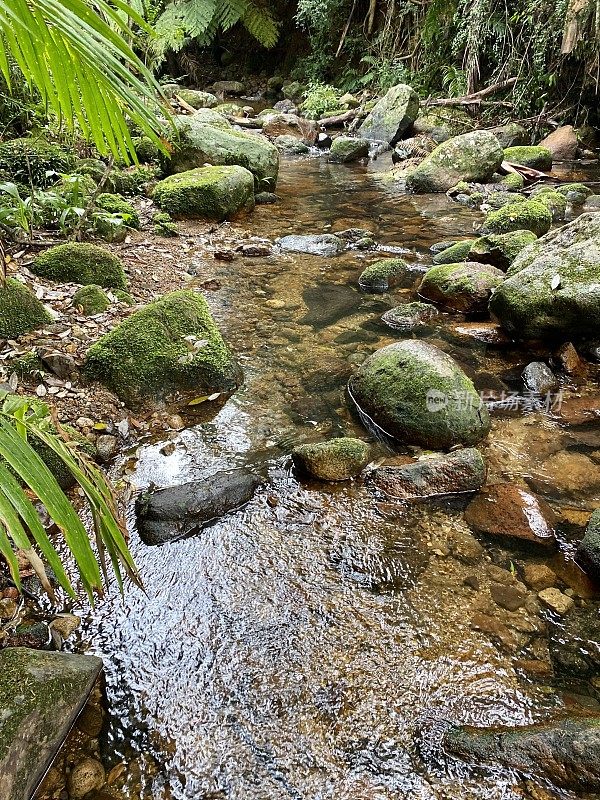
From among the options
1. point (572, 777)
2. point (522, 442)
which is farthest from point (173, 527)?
point (522, 442)

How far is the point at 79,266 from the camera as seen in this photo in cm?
410

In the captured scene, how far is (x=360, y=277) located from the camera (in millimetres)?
5285

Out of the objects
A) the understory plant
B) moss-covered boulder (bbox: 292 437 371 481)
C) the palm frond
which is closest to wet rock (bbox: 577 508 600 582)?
moss-covered boulder (bbox: 292 437 371 481)

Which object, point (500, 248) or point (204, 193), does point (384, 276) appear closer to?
point (500, 248)

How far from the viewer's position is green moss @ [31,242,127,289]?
4.02 metres

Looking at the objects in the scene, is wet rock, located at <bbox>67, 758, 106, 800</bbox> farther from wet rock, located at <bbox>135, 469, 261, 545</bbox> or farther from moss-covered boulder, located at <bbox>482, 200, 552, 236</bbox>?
moss-covered boulder, located at <bbox>482, 200, 552, 236</bbox>

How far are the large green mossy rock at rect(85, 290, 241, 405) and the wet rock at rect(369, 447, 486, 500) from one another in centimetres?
123

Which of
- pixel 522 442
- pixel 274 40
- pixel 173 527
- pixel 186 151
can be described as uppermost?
pixel 274 40

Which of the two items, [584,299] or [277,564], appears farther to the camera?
[584,299]

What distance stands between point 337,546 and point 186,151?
644cm

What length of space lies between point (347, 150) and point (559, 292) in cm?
807

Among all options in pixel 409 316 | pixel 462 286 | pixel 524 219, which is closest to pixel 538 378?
pixel 409 316

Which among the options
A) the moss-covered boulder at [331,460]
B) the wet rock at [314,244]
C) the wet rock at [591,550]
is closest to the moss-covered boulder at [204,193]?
the wet rock at [314,244]

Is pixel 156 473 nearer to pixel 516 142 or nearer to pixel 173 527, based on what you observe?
pixel 173 527
